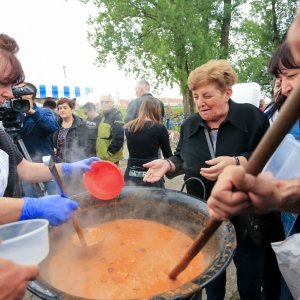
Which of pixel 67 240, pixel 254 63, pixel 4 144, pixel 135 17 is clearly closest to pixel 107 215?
pixel 67 240

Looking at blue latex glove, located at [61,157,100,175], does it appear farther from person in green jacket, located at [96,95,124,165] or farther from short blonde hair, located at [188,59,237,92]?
person in green jacket, located at [96,95,124,165]

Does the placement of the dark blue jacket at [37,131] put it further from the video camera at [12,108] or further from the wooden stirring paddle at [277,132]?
the wooden stirring paddle at [277,132]

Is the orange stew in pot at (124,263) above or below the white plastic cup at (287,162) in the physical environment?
below

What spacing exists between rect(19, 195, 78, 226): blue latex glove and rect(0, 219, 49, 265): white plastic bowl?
0.19 metres

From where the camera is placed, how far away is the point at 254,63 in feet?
50.2

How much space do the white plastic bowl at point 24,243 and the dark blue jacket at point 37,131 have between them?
2.80 meters

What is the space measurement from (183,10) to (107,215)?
11.0 m

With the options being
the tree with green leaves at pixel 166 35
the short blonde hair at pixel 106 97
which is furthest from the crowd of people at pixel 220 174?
the tree with green leaves at pixel 166 35

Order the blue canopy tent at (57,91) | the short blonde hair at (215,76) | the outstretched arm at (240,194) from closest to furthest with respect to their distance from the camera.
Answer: the outstretched arm at (240,194)
the short blonde hair at (215,76)
the blue canopy tent at (57,91)

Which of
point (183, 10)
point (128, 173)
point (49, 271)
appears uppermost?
point (183, 10)

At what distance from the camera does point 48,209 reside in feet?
5.60

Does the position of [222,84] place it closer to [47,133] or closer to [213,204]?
[213,204]

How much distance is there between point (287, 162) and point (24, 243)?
142 centimetres

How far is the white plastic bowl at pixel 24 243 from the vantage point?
1.19 m
